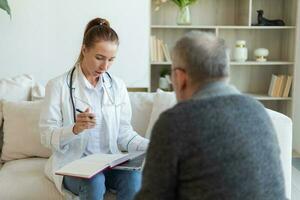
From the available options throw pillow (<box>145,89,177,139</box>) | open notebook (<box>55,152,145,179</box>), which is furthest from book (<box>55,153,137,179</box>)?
throw pillow (<box>145,89,177,139</box>)

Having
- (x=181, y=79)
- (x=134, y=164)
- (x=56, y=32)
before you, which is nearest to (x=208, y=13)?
(x=56, y=32)

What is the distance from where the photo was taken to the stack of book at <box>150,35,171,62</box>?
154 inches

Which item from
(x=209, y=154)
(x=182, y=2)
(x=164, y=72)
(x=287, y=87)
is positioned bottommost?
(x=287, y=87)

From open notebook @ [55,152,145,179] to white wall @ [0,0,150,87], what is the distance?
1.53m

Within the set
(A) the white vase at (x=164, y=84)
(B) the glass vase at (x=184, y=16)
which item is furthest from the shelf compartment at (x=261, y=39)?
(A) the white vase at (x=164, y=84)

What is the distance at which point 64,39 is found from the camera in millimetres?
3314

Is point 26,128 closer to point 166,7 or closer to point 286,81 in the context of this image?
point 166,7

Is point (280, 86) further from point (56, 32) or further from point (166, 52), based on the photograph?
point (56, 32)

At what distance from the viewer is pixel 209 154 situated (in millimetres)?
1056

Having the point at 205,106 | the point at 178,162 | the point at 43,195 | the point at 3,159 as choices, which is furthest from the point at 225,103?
the point at 3,159

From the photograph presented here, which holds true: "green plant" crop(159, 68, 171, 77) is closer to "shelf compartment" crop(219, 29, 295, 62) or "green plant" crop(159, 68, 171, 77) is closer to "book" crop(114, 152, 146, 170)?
"shelf compartment" crop(219, 29, 295, 62)

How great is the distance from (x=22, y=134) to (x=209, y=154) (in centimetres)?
165

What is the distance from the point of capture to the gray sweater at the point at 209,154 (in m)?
1.06

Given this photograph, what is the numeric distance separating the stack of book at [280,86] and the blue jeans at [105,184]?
8.14 ft
